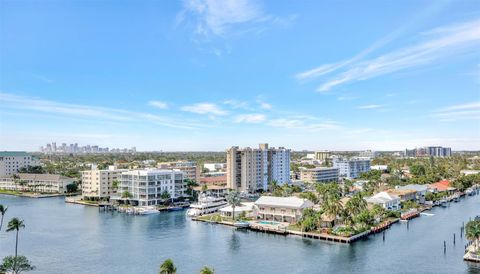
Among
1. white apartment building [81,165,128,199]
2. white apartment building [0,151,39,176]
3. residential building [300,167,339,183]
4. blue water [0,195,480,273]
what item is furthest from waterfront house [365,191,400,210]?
white apartment building [0,151,39,176]

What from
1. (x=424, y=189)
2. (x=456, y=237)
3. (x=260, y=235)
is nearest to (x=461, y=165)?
(x=424, y=189)

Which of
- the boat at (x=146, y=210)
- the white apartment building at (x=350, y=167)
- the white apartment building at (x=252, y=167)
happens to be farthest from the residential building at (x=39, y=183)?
the white apartment building at (x=350, y=167)

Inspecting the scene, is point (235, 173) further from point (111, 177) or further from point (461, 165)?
point (461, 165)

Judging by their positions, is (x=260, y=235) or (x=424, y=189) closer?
(x=260, y=235)

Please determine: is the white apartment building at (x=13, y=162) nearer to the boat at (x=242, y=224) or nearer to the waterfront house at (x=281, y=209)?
the waterfront house at (x=281, y=209)

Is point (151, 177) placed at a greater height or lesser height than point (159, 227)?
greater

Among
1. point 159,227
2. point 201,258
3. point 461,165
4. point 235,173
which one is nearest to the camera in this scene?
point 201,258
